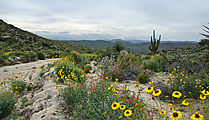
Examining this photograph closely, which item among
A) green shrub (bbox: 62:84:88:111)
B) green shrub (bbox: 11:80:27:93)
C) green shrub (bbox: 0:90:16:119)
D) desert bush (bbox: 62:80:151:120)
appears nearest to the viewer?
desert bush (bbox: 62:80:151:120)

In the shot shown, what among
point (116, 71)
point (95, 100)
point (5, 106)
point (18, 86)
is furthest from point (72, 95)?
point (18, 86)

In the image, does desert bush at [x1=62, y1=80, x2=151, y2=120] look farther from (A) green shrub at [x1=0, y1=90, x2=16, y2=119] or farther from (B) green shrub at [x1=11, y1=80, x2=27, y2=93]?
(B) green shrub at [x1=11, y1=80, x2=27, y2=93]

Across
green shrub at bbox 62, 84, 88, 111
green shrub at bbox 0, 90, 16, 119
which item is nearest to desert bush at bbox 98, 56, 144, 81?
green shrub at bbox 62, 84, 88, 111

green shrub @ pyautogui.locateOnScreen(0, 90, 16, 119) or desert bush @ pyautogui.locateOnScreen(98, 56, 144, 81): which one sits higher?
desert bush @ pyautogui.locateOnScreen(98, 56, 144, 81)

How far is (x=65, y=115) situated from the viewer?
270cm

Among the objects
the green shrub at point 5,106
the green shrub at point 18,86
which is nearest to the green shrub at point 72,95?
the green shrub at point 5,106

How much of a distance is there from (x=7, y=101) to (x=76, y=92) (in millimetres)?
2475

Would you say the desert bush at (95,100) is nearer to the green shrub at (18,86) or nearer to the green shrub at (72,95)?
the green shrub at (72,95)

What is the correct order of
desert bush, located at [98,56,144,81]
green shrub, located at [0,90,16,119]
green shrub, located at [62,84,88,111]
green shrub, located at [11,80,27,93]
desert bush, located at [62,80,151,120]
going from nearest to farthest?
desert bush, located at [62,80,151,120]
green shrub, located at [62,84,88,111]
green shrub, located at [0,90,16,119]
green shrub, located at [11,80,27,93]
desert bush, located at [98,56,144,81]

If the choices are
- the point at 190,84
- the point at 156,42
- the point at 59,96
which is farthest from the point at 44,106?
the point at 156,42

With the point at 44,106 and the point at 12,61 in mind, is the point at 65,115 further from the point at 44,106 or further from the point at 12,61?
the point at 12,61

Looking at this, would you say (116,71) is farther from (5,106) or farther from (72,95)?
(5,106)

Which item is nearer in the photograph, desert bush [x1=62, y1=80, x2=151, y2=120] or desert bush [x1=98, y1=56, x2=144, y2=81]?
desert bush [x1=62, y1=80, x2=151, y2=120]

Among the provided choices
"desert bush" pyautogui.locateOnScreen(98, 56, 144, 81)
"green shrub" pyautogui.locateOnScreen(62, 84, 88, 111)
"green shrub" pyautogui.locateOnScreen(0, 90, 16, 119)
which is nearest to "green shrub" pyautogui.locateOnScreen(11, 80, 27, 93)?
"green shrub" pyautogui.locateOnScreen(0, 90, 16, 119)
